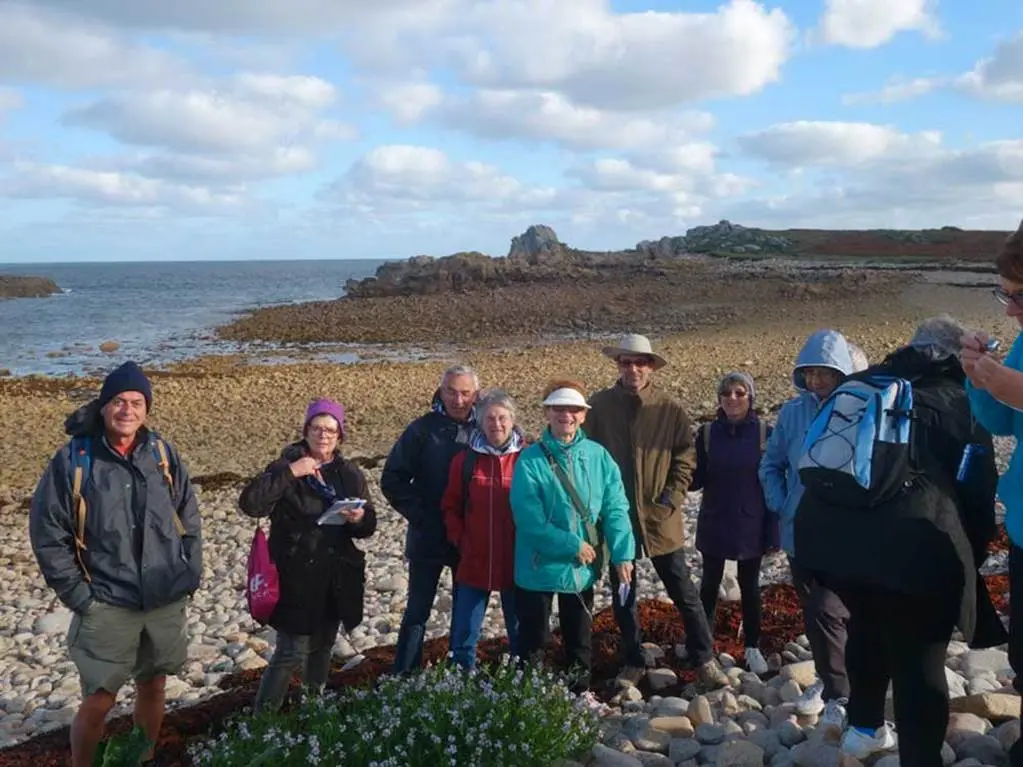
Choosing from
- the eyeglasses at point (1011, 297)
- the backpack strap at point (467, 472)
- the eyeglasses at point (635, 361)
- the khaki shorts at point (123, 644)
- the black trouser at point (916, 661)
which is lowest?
the khaki shorts at point (123, 644)

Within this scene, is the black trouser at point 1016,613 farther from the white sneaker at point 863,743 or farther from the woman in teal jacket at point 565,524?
the woman in teal jacket at point 565,524

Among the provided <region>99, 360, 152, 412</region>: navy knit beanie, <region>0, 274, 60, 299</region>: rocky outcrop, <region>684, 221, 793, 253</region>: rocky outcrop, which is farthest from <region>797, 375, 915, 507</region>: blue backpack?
<region>0, 274, 60, 299</region>: rocky outcrop

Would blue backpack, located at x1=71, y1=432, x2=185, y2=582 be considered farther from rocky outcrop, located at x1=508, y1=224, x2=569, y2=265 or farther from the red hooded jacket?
rocky outcrop, located at x1=508, y1=224, x2=569, y2=265

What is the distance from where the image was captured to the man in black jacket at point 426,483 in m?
5.39

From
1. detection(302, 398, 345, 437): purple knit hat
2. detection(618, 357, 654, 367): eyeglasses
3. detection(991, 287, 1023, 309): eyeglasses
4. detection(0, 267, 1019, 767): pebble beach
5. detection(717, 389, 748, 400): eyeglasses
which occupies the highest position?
detection(991, 287, 1023, 309): eyeglasses

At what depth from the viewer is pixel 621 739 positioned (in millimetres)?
4391

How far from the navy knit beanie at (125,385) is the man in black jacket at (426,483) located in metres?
1.42

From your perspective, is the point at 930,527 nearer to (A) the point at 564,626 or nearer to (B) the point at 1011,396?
(B) the point at 1011,396

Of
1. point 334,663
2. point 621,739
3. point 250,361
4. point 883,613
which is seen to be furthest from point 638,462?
point 250,361

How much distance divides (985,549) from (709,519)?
7.80 ft

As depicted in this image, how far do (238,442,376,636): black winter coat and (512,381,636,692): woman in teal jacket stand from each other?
2.80ft

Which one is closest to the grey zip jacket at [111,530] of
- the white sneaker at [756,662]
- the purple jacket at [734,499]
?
the purple jacket at [734,499]

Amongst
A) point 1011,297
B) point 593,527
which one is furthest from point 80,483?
point 1011,297

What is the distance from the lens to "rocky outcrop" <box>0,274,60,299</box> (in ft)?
280
